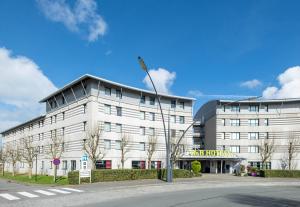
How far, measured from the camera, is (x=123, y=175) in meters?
31.8

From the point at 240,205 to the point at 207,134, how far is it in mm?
44123

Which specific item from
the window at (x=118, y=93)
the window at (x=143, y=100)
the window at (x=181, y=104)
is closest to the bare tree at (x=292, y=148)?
the window at (x=181, y=104)

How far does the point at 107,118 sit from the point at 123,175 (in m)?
11.8

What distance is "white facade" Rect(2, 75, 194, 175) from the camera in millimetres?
41594

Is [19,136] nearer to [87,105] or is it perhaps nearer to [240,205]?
[87,105]

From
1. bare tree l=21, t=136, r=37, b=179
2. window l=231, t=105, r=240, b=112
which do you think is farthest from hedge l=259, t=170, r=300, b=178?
bare tree l=21, t=136, r=37, b=179

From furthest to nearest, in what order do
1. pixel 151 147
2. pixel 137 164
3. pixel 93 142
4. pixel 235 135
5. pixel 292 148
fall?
pixel 235 135, pixel 292 148, pixel 151 147, pixel 137 164, pixel 93 142

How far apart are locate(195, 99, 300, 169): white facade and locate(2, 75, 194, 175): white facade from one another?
6.04 meters

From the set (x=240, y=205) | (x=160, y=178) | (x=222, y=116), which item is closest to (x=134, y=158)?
(x=160, y=178)

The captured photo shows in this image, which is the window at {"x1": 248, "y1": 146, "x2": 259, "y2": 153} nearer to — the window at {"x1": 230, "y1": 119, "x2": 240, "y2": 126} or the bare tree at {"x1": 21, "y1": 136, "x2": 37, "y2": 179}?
the window at {"x1": 230, "y1": 119, "x2": 240, "y2": 126}

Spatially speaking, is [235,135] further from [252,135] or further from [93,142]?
[93,142]

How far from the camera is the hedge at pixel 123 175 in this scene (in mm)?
28797

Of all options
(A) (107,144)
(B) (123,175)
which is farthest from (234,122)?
(B) (123,175)

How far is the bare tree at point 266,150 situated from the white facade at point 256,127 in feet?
1.26
